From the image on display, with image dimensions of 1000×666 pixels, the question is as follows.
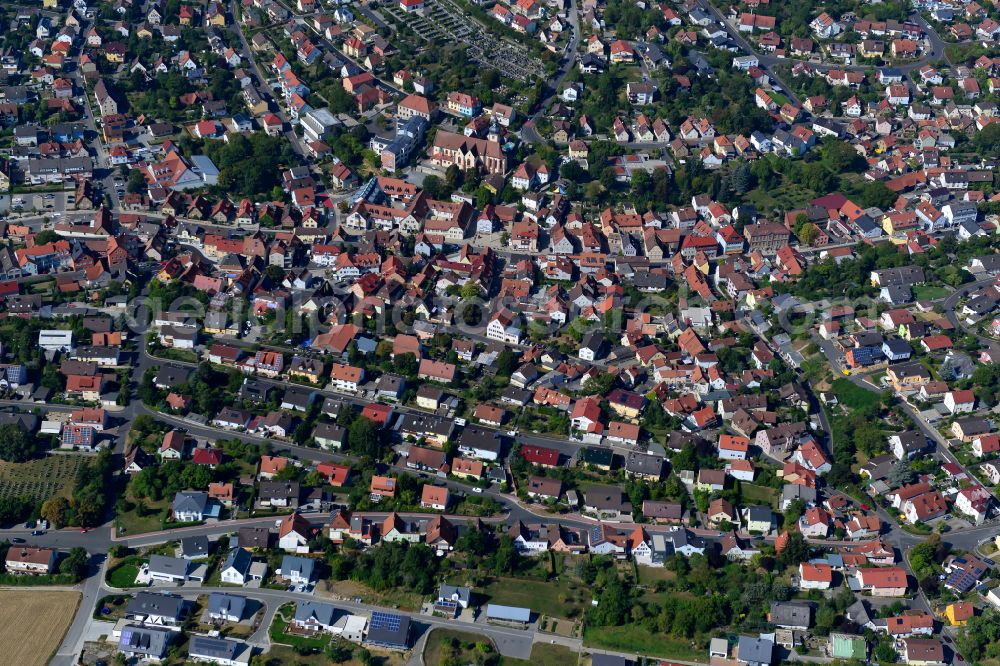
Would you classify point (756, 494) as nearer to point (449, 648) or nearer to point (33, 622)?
point (449, 648)

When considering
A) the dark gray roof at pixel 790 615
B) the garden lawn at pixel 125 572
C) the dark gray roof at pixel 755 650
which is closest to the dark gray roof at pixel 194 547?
the garden lawn at pixel 125 572

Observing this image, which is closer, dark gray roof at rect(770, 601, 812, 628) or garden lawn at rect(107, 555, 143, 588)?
dark gray roof at rect(770, 601, 812, 628)

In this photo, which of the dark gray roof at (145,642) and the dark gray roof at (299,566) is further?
the dark gray roof at (299,566)

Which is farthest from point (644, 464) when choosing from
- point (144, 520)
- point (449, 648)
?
point (144, 520)

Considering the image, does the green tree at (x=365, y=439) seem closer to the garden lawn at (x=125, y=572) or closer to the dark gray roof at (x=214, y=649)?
the garden lawn at (x=125, y=572)

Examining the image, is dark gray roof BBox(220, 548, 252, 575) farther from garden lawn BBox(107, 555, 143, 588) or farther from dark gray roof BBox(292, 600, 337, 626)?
garden lawn BBox(107, 555, 143, 588)

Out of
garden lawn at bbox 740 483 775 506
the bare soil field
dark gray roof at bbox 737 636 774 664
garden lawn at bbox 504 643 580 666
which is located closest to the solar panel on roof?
garden lawn at bbox 504 643 580 666

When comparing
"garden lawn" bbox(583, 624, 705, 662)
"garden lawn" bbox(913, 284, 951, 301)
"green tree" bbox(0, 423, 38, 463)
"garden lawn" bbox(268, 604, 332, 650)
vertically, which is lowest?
"garden lawn" bbox(268, 604, 332, 650)

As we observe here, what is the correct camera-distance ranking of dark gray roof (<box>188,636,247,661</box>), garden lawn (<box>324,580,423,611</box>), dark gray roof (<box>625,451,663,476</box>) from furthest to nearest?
1. dark gray roof (<box>625,451,663,476</box>)
2. garden lawn (<box>324,580,423,611</box>)
3. dark gray roof (<box>188,636,247,661</box>)
